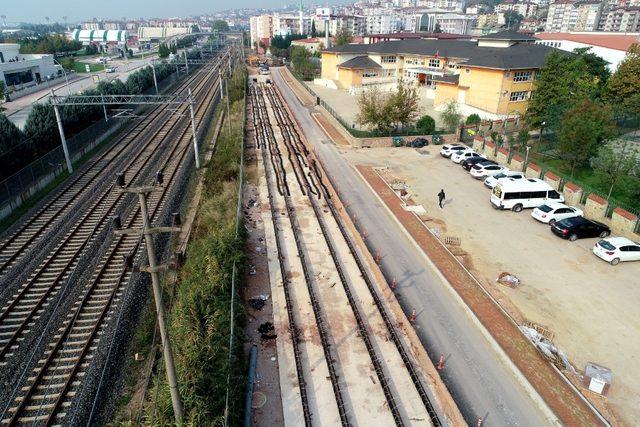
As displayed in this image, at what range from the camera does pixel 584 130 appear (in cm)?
3109

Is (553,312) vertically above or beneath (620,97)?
beneath

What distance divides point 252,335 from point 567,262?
54.2 ft

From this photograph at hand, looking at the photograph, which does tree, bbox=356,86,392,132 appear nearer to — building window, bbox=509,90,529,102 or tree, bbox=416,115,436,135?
tree, bbox=416,115,436,135

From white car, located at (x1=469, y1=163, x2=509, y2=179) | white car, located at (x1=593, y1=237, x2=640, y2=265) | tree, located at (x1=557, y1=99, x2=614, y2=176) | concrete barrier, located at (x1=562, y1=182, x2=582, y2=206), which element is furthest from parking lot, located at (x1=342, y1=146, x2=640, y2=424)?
tree, located at (x1=557, y1=99, x2=614, y2=176)

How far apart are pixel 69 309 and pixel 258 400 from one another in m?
9.24

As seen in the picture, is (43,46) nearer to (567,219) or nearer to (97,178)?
(97,178)

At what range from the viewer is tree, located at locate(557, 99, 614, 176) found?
31.2 metres

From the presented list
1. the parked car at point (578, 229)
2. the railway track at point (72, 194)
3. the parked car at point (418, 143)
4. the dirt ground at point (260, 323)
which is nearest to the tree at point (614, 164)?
the parked car at point (578, 229)

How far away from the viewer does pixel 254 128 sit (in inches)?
1935

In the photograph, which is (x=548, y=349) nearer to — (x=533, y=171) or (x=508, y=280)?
(x=508, y=280)

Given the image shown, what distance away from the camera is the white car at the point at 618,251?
2159cm

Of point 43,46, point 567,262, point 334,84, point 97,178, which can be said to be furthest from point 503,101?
point 43,46

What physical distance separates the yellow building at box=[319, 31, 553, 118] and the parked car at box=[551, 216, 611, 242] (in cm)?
2753

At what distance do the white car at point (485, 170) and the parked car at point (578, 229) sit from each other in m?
9.03
